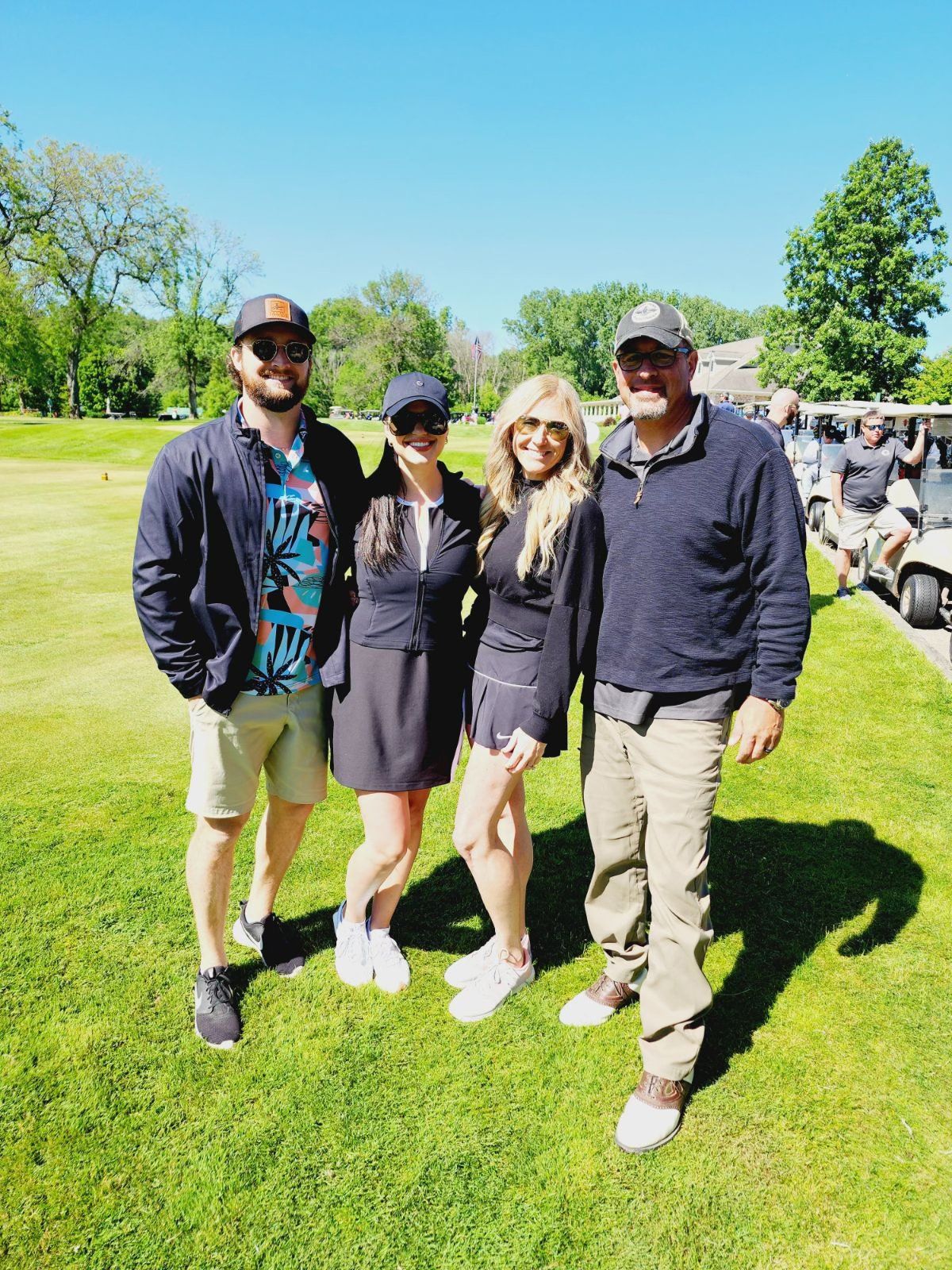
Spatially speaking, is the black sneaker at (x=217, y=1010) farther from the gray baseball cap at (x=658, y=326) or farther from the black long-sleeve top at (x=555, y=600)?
the gray baseball cap at (x=658, y=326)

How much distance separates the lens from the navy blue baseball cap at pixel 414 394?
9.42 ft

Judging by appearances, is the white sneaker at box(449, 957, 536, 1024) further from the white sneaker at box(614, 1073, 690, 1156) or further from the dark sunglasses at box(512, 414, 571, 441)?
the dark sunglasses at box(512, 414, 571, 441)

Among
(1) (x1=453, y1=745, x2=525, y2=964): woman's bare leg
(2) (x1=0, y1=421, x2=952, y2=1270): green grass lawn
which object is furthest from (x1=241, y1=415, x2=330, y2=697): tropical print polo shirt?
(2) (x1=0, y1=421, x2=952, y2=1270): green grass lawn

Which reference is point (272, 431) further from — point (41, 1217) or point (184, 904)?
point (41, 1217)

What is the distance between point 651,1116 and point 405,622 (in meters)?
1.79

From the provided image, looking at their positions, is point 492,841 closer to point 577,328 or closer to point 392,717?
point 392,717

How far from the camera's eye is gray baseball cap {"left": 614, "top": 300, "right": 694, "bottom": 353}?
2.58 m

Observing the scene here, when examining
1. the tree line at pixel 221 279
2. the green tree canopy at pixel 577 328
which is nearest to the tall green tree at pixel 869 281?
the tree line at pixel 221 279

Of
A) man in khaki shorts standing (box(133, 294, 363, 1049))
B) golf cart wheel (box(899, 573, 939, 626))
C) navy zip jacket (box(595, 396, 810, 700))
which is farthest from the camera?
golf cart wheel (box(899, 573, 939, 626))

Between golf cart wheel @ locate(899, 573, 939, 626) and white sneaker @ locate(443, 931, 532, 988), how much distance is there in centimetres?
743

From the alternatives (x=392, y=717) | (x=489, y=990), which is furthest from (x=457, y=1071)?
(x=392, y=717)

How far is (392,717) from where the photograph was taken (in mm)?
2996

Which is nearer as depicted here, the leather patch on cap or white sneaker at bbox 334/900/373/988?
the leather patch on cap

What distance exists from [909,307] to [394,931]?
165 ft
